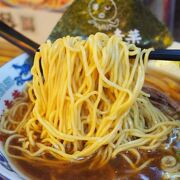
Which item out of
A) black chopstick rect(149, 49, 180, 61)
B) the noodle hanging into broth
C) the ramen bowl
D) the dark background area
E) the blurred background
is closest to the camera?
black chopstick rect(149, 49, 180, 61)

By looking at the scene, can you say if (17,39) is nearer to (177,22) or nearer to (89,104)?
(89,104)

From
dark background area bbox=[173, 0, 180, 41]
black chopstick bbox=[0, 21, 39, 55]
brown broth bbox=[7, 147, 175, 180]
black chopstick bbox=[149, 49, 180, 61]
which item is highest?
black chopstick bbox=[149, 49, 180, 61]

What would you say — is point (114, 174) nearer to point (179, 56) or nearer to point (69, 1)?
Answer: point (179, 56)

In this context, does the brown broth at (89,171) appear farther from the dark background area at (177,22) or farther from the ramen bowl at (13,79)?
the dark background area at (177,22)

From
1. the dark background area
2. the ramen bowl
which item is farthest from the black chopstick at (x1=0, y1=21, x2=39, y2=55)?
the dark background area

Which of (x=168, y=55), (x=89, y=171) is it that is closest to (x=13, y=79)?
(x=89, y=171)

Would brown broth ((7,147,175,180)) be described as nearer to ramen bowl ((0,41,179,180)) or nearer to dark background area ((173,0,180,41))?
ramen bowl ((0,41,179,180))

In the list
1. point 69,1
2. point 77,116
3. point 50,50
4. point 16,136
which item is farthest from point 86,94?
point 69,1
